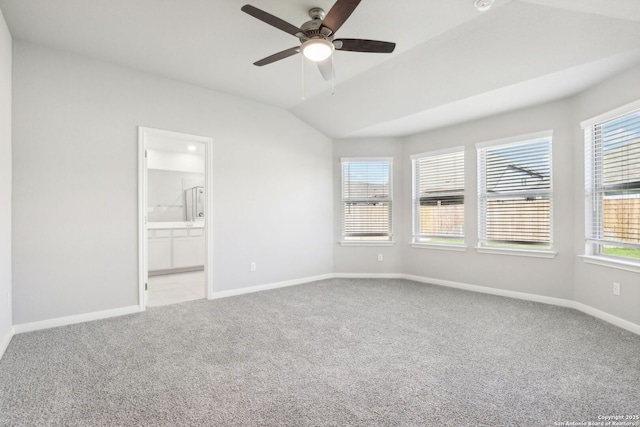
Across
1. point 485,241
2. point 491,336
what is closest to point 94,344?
point 491,336

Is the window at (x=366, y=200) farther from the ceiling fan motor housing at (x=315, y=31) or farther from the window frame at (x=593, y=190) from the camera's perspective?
the ceiling fan motor housing at (x=315, y=31)

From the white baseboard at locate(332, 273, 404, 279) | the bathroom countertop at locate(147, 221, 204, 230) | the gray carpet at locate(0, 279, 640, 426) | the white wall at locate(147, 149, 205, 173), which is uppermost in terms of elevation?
the white wall at locate(147, 149, 205, 173)

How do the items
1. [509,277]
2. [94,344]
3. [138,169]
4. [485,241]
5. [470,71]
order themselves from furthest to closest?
[485,241] → [509,277] → [138,169] → [470,71] → [94,344]

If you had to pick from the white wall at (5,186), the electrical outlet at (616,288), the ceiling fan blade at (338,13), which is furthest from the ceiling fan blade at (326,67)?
the electrical outlet at (616,288)

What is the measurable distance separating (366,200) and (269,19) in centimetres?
374

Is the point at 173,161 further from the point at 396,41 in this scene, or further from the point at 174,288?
the point at 396,41

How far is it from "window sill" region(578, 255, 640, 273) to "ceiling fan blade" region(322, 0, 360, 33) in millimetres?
3370

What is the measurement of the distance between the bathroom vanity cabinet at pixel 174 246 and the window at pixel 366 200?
8.62ft

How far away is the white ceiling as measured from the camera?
2.45 metres

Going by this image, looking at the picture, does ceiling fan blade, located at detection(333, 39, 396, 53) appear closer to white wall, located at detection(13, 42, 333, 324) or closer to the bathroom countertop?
white wall, located at detection(13, 42, 333, 324)

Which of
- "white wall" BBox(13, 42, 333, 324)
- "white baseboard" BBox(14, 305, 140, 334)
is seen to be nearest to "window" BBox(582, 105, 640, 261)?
"white wall" BBox(13, 42, 333, 324)

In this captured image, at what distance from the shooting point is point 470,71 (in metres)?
3.23

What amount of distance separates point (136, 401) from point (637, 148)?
459 cm

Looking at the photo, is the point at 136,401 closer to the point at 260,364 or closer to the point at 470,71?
the point at 260,364
